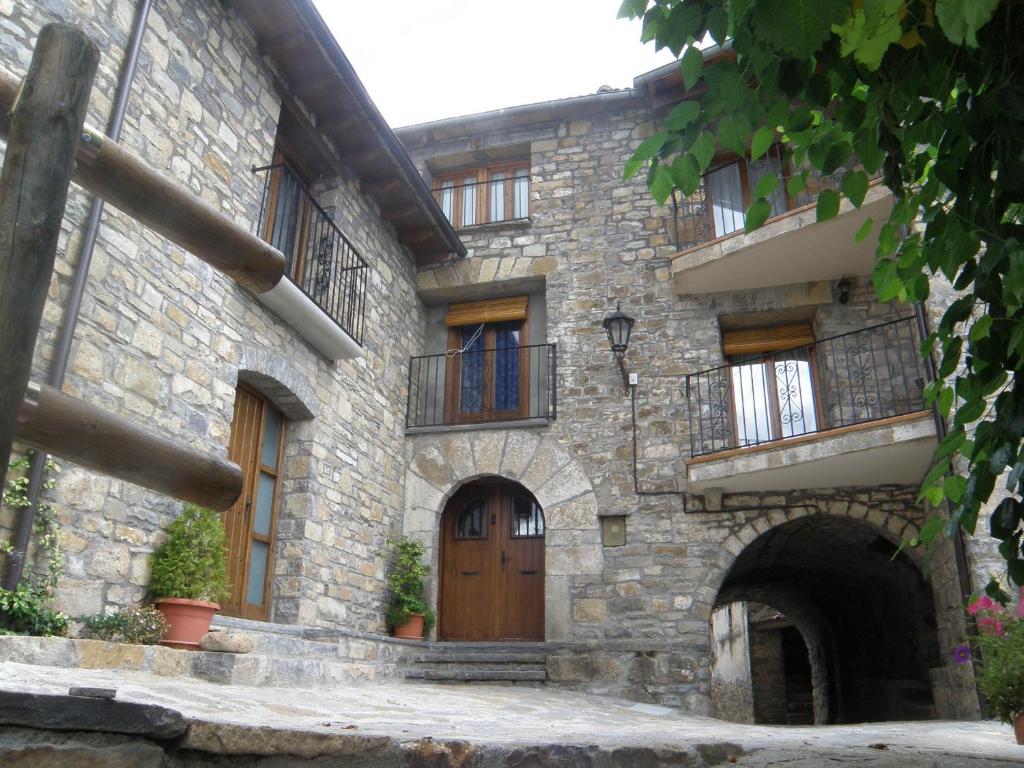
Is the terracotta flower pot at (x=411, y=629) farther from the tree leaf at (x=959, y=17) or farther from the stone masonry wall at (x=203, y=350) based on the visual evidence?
the tree leaf at (x=959, y=17)

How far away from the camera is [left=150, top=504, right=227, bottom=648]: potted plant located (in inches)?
167

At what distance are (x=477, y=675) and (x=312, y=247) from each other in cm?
384

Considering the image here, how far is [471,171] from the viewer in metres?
9.46

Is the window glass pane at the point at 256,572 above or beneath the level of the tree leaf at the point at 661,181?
beneath

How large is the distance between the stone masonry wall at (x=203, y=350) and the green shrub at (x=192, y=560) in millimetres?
86

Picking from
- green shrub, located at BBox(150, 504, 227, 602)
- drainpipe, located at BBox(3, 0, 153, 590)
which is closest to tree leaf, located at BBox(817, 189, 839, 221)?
drainpipe, located at BBox(3, 0, 153, 590)

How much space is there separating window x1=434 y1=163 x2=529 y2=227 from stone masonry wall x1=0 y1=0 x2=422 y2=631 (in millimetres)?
1573

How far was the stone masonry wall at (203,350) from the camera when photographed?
406 cm

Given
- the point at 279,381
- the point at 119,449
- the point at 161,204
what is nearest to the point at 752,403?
the point at 279,381

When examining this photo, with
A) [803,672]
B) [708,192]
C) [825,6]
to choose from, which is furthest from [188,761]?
[803,672]

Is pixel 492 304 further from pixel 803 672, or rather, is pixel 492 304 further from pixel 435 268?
pixel 803 672

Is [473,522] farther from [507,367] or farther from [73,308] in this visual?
[73,308]

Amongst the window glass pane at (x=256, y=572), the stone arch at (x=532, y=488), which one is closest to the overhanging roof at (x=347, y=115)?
the stone arch at (x=532, y=488)

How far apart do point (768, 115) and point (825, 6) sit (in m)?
0.68
